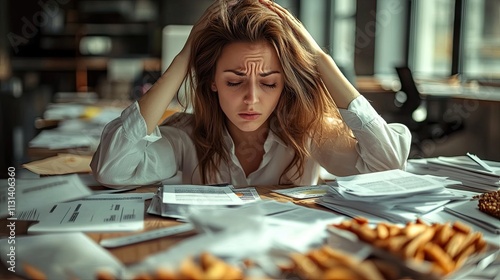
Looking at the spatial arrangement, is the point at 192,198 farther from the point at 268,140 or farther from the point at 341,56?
the point at 341,56

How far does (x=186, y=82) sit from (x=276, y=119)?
313 millimetres

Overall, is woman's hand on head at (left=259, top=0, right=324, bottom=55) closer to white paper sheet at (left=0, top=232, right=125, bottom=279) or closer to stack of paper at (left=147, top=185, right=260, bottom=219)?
stack of paper at (left=147, top=185, right=260, bottom=219)

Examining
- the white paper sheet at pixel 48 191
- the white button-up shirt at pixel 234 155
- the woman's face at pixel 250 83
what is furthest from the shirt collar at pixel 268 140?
the white paper sheet at pixel 48 191

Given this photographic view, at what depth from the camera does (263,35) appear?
1616mm

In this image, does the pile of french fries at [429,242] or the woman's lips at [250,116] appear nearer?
the pile of french fries at [429,242]

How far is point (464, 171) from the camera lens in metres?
1.59

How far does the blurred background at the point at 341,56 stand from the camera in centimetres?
479

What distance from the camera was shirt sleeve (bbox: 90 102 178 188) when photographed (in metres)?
1.58

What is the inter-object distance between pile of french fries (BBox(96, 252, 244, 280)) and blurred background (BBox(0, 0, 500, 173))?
1.41 meters

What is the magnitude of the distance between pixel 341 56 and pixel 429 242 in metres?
7.71

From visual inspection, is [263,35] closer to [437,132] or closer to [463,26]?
[437,132]

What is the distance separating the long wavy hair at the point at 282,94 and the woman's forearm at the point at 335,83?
25mm

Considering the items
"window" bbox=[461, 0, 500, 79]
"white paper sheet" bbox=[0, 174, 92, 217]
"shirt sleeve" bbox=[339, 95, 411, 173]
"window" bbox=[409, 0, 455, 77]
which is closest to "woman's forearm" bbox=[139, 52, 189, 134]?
"shirt sleeve" bbox=[339, 95, 411, 173]

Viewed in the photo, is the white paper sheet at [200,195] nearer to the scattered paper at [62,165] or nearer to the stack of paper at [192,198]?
the stack of paper at [192,198]
